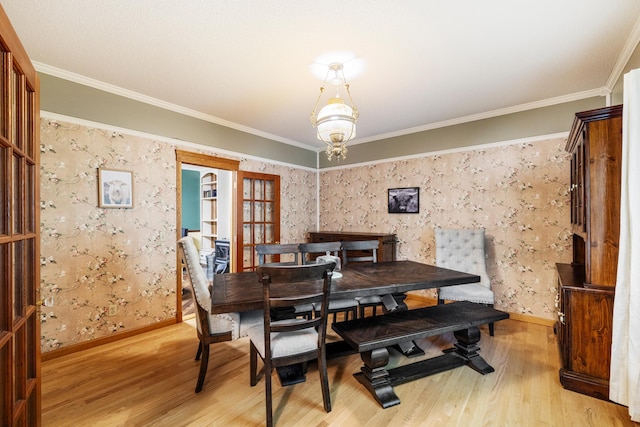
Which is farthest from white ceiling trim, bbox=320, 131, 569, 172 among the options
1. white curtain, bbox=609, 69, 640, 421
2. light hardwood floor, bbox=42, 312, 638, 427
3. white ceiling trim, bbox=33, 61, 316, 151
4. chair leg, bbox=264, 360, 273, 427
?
chair leg, bbox=264, 360, 273, 427

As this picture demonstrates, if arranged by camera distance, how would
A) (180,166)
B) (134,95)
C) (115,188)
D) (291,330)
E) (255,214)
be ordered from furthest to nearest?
(255,214) < (180,166) < (134,95) < (115,188) < (291,330)

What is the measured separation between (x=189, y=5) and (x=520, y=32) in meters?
2.23

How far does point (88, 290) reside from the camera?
2715 mm

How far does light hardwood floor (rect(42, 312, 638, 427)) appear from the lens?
1.76m

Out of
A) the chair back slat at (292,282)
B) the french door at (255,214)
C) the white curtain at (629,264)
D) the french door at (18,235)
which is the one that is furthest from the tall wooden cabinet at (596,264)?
the french door at (255,214)

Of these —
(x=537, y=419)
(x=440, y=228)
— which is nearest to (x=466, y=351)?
(x=537, y=419)

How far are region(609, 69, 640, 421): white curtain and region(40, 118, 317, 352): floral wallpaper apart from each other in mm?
3885

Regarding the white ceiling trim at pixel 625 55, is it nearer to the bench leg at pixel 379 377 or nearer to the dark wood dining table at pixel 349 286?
the dark wood dining table at pixel 349 286

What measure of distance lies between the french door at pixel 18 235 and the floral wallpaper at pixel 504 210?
3.95 metres

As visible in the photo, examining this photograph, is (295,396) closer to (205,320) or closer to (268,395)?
(268,395)

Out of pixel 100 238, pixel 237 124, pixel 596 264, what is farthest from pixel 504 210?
pixel 100 238

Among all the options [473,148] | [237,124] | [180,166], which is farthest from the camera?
[237,124]

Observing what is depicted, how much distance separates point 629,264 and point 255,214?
3.93 meters

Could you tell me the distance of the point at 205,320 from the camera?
6.68ft
